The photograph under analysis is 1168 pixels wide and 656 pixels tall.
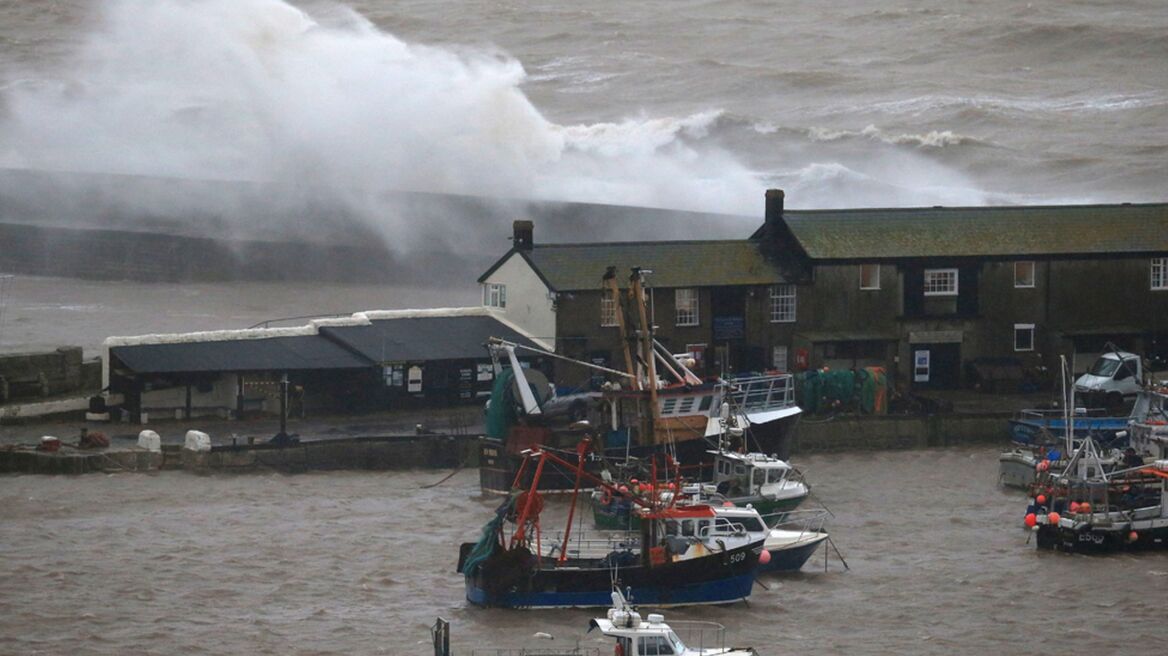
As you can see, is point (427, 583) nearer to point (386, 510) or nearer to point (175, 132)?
point (386, 510)

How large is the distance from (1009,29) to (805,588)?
2326 inches

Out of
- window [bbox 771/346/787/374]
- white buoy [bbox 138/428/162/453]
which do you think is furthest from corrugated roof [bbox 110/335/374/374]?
window [bbox 771/346/787/374]

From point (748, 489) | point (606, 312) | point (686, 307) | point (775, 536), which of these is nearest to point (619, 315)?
point (748, 489)

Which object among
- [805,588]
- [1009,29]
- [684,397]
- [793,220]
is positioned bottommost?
[805,588]

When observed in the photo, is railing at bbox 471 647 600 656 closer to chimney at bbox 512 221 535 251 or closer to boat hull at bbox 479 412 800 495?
boat hull at bbox 479 412 800 495

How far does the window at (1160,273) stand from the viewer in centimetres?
4759

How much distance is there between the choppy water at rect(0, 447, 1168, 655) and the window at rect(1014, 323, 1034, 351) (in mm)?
7481

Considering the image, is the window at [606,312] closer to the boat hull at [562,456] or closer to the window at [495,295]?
the window at [495,295]

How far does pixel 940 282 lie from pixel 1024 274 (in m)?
1.85

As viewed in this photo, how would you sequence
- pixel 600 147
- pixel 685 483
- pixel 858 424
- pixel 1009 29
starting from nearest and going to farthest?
pixel 685 483 → pixel 858 424 → pixel 600 147 → pixel 1009 29

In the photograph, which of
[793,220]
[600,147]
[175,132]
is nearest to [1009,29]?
[600,147]

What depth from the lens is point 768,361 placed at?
45906 mm

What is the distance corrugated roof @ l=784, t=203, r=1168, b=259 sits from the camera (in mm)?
46812

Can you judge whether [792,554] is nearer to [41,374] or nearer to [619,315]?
[619,315]
